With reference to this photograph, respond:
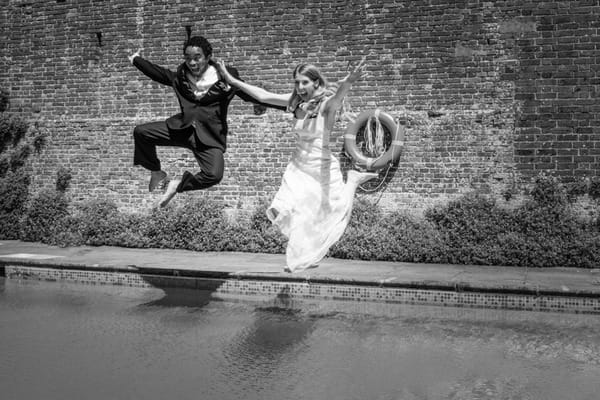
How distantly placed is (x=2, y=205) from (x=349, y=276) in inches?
263

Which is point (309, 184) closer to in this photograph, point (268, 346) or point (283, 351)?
point (268, 346)

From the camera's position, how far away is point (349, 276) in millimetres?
8078

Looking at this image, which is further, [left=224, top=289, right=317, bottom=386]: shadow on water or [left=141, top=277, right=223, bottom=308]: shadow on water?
[left=141, top=277, right=223, bottom=308]: shadow on water

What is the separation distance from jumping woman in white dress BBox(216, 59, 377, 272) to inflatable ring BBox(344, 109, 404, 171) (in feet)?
9.25

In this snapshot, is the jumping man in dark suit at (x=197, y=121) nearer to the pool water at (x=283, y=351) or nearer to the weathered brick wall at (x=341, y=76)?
the pool water at (x=283, y=351)

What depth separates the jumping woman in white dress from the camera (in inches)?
287

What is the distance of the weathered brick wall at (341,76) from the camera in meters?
9.95

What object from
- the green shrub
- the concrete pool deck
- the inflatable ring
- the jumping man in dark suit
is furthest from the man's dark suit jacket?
the green shrub

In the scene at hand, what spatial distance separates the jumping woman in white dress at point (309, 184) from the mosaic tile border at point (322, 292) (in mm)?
585

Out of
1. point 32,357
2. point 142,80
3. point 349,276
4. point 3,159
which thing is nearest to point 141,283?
point 349,276

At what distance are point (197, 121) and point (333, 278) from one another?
2069mm

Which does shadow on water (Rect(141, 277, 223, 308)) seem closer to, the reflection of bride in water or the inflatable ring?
the reflection of bride in water

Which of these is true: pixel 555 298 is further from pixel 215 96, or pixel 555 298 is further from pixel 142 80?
pixel 142 80

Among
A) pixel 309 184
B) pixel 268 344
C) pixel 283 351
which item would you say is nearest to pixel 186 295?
pixel 309 184
